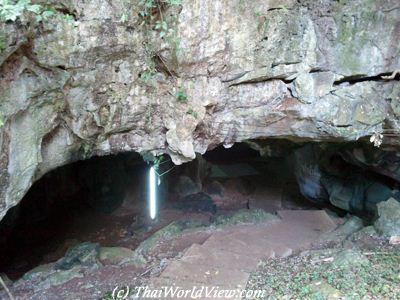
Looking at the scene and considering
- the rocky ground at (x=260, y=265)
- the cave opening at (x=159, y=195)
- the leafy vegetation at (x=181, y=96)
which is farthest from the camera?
the cave opening at (x=159, y=195)

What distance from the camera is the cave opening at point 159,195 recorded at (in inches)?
378

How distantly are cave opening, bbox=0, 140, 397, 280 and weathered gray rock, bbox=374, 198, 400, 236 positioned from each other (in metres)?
1.16

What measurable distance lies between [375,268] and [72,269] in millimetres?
5029

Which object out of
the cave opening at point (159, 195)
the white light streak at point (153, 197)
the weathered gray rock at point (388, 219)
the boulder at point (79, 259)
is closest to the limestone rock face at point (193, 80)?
Answer: the weathered gray rock at point (388, 219)

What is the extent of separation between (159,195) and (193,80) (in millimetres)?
7464

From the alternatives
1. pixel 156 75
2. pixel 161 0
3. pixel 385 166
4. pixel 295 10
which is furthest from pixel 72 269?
pixel 385 166

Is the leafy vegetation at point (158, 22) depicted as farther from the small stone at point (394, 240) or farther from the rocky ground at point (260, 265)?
the small stone at point (394, 240)

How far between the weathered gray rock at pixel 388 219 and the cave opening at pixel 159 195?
1.16 meters

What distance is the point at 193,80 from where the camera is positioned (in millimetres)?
5465

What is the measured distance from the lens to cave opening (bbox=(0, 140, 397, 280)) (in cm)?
959

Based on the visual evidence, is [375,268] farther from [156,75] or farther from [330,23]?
[156,75]

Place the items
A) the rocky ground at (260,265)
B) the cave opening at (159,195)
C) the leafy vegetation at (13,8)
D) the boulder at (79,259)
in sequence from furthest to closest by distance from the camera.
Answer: the cave opening at (159,195) < the boulder at (79,259) < the rocky ground at (260,265) < the leafy vegetation at (13,8)

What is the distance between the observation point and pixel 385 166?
324 inches

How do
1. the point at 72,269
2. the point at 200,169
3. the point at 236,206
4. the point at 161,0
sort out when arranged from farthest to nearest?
the point at 200,169 < the point at 236,206 < the point at 72,269 < the point at 161,0
